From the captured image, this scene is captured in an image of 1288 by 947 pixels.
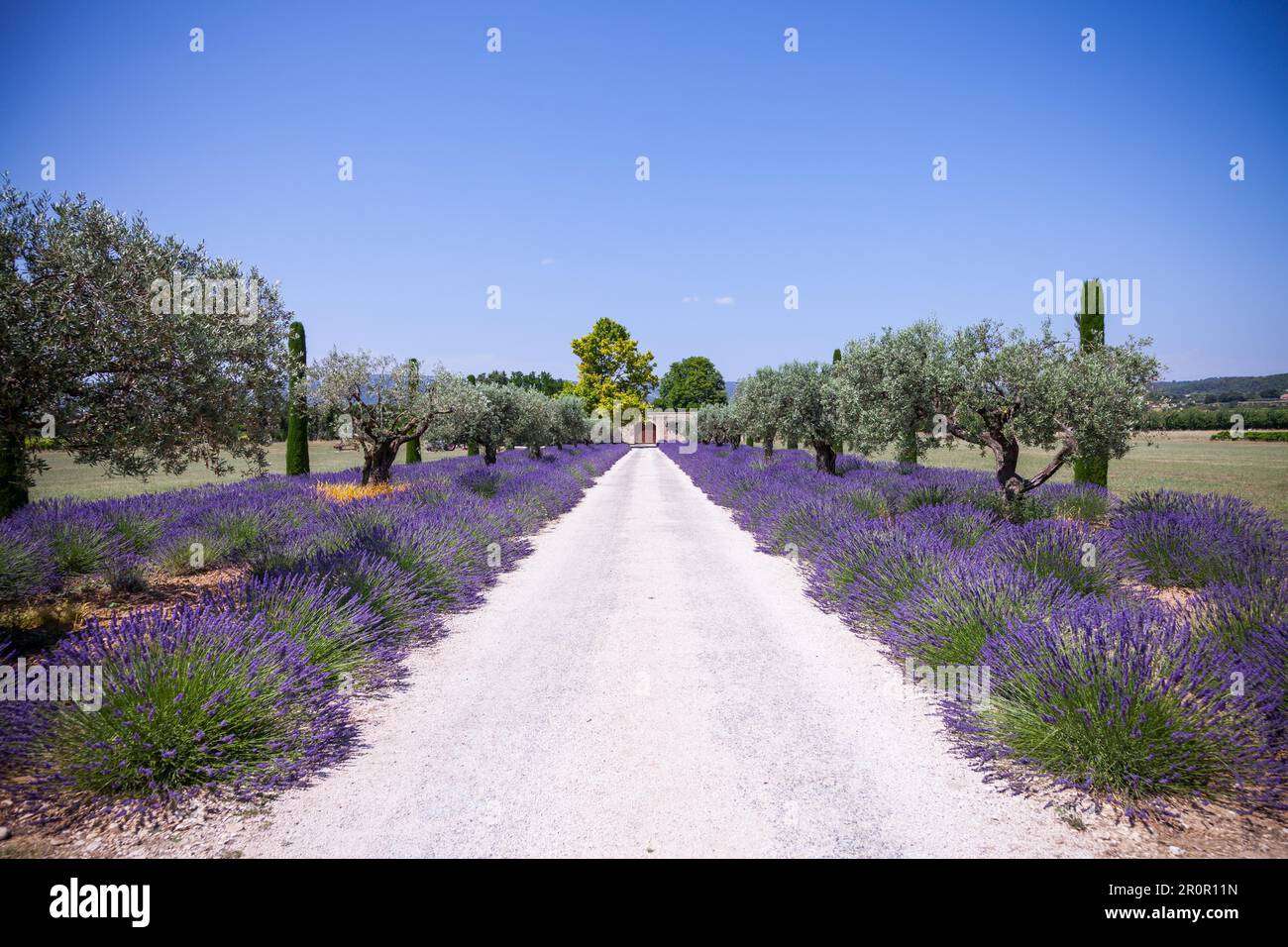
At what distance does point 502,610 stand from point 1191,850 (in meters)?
6.78

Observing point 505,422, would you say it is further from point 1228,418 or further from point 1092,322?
point 1228,418

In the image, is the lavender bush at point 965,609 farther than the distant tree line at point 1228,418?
No

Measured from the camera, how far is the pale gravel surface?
313cm

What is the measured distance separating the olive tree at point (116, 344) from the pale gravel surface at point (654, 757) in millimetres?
3265

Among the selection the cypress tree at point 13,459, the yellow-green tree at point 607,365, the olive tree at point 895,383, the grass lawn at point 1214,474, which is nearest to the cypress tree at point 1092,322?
the grass lawn at point 1214,474

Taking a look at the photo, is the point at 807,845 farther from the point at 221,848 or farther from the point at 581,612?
the point at 581,612

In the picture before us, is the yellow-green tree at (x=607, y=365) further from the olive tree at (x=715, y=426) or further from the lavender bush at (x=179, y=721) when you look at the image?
the lavender bush at (x=179, y=721)

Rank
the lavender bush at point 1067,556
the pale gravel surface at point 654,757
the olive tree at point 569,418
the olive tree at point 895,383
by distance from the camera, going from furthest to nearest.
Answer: the olive tree at point 569,418 < the olive tree at point 895,383 < the lavender bush at point 1067,556 < the pale gravel surface at point 654,757

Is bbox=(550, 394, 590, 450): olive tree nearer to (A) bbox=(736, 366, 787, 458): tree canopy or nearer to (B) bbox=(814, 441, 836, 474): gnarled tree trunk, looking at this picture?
(A) bbox=(736, 366, 787, 458): tree canopy

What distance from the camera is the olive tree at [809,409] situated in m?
20.2

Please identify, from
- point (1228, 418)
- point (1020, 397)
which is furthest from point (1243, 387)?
point (1020, 397)

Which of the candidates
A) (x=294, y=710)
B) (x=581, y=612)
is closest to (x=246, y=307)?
(x=294, y=710)
